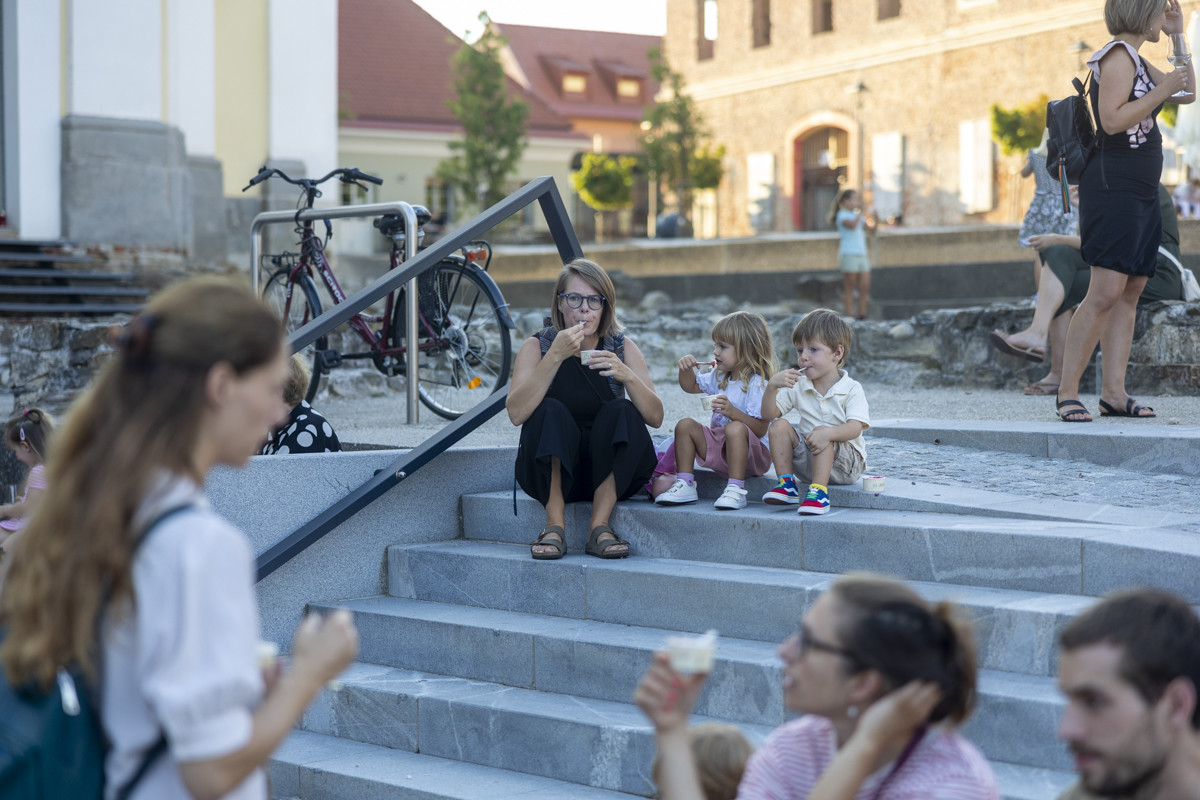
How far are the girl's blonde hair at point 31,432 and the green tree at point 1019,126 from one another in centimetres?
2268

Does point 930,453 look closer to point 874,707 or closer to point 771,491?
point 771,491

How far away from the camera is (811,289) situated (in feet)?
47.9

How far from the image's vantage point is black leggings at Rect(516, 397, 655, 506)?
14.7ft

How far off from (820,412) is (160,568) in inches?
124

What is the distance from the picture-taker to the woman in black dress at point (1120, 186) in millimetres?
5316

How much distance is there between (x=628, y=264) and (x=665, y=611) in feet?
47.4

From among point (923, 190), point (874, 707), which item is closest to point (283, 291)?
point (874, 707)

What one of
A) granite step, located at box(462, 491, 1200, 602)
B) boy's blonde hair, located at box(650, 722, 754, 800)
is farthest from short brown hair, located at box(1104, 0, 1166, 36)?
boy's blonde hair, located at box(650, 722, 754, 800)

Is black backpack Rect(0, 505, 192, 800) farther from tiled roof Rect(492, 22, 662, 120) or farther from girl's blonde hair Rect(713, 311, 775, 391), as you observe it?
tiled roof Rect(492, 22, 662, 120)

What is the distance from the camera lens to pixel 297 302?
705 centimetres

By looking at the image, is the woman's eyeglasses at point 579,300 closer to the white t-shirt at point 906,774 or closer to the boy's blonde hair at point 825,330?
the boy's blonde hair at point 825,330

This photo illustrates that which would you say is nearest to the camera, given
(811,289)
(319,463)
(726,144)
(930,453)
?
(319,463)

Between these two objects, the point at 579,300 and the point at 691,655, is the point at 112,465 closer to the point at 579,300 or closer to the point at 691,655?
the point at 691,655

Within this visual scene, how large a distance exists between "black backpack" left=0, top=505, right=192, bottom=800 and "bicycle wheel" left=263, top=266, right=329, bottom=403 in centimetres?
530
